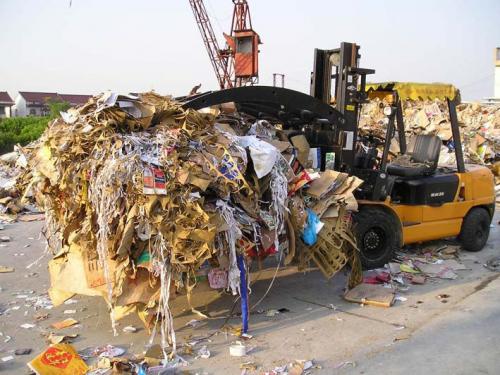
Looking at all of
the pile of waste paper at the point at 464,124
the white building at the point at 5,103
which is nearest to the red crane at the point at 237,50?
the pile of waste paper at the point at 464,124

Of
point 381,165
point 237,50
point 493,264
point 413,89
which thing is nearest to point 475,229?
point 493,264

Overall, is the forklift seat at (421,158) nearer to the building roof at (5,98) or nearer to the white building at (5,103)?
the white building at (5,103)

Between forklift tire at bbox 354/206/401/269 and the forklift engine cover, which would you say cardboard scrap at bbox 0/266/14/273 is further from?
the forklift engine cover

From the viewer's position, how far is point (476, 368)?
3938mm

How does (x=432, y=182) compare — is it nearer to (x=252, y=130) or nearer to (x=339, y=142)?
(x=339, y=142)

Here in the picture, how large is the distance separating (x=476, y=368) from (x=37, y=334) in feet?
12.6

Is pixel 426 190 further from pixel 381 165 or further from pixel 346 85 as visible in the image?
pixel 346 85

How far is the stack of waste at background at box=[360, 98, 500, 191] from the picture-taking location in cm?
1418

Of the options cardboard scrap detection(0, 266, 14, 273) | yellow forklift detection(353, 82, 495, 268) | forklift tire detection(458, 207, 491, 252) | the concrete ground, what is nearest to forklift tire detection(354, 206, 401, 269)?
yellow forklift detection(353, 82, 495, 268)

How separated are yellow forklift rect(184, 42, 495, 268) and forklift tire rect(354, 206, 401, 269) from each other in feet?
0.04

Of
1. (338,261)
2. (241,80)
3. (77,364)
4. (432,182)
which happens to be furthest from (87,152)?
Result: (241,80)

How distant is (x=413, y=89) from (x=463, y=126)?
574 centimetres

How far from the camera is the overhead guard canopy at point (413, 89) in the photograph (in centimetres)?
661

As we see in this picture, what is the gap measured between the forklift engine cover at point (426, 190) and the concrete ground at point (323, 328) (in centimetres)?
113
